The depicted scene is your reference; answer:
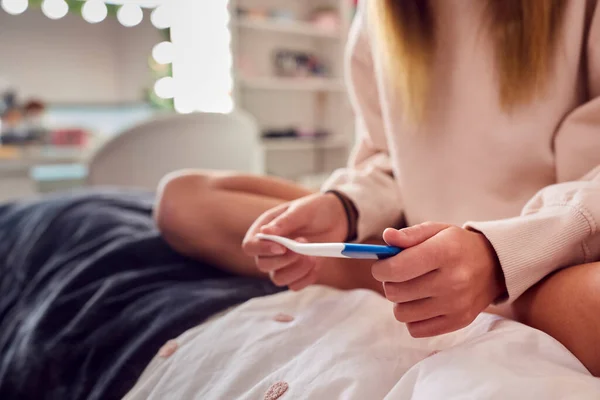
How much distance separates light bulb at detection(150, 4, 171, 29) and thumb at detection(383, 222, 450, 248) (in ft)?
7.99

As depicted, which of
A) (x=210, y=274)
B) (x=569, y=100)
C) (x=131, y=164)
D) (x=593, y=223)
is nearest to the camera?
(x=593, y=223)

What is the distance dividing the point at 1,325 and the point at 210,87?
2.23 metres

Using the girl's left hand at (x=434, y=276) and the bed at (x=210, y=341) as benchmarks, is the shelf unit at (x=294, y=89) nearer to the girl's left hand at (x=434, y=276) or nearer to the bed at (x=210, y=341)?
the bed at (x=210, y=341)

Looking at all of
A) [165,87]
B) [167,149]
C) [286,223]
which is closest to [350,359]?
[286,223]

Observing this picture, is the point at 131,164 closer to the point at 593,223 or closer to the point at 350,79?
the point at 350,79

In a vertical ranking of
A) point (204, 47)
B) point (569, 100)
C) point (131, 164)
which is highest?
point (204, 47)

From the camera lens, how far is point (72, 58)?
2.28 metres

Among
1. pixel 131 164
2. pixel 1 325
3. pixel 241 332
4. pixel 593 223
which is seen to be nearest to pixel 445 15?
pixel 593 223

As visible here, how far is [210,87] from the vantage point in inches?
110

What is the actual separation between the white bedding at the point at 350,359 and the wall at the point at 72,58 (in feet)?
6.94

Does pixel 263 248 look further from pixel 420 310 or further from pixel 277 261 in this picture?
pixel 420 310

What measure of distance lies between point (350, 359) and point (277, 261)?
0.14 metres

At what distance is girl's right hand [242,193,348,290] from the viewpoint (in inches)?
19.7

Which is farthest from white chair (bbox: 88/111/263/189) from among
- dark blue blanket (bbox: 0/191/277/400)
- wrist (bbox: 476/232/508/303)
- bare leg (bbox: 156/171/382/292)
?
wrist (bbox: 476/232/508/303)
